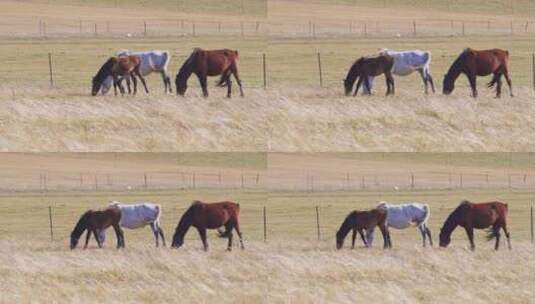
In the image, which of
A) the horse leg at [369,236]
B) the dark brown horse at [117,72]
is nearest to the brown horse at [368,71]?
the horse leg at [369,236]

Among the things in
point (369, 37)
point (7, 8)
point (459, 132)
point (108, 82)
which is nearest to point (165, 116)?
point (108, 82)

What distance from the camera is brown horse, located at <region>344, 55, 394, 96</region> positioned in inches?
1321

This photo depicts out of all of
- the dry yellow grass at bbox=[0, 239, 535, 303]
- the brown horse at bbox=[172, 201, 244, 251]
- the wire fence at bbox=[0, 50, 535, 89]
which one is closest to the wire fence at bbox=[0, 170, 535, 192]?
the wire fence at bbox=[0, 50, 535, 89]

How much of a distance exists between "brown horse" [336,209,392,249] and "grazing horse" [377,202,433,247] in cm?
54

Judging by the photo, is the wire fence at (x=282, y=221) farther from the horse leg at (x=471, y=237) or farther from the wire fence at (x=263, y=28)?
the wire fence at (x=263, y=28)

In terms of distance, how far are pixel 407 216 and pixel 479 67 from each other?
3.63 m

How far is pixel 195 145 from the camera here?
31.2 m

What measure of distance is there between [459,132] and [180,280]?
7.24 meters

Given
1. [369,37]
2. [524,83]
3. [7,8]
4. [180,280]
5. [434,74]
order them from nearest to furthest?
[180,280], [524,83], [434,74], [369,37], [7,8]

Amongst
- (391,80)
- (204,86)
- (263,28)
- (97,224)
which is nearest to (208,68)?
(204,86)

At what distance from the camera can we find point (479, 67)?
34531mm

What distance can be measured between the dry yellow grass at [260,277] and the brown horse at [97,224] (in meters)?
2.01

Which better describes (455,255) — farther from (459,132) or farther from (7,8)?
(7,8)

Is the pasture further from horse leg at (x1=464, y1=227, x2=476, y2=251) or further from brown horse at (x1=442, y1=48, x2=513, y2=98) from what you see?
brown horse at (x1=442, y1=48, x2=513, y2=98)
